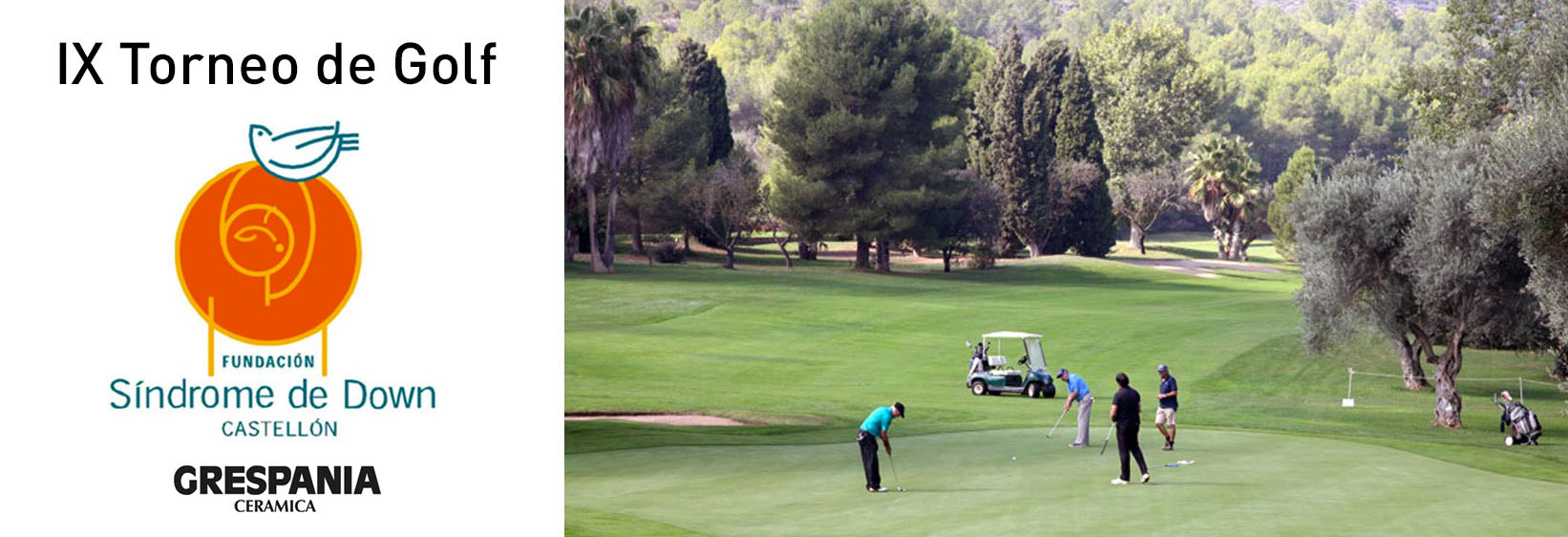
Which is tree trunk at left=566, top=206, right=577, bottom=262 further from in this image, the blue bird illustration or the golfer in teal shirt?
the blue bird illustration

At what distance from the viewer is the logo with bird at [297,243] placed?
9.59 metres

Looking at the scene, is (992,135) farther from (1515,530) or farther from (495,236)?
(495,236)

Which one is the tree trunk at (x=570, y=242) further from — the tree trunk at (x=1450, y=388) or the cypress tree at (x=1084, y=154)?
the tree trunk at (x=1450, y=388)

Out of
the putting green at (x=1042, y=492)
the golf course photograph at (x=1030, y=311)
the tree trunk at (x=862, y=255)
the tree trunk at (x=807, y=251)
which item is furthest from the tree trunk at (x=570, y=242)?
the putting green at (x=1042, y=492)

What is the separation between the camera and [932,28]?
86.4 metres

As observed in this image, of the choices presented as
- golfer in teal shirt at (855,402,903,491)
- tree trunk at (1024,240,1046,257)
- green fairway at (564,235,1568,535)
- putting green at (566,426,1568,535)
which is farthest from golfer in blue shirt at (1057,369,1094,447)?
tree trunk at (1024,240,1046,257)

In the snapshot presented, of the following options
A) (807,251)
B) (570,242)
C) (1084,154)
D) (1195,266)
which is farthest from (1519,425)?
(1084,154)

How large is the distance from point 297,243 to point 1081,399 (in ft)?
63.5

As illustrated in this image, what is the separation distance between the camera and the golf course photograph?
21.3 m

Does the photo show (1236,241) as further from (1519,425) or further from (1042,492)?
(1042,492)

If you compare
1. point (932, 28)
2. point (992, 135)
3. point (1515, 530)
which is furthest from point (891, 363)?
point (992, 135)

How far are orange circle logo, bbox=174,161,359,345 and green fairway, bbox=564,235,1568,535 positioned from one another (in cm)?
752

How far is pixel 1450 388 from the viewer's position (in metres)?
36.2

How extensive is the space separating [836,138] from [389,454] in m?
74.2
